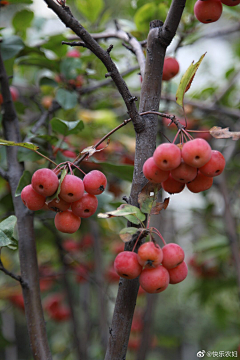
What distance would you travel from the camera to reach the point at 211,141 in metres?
1.61

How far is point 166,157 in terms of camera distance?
0.44m

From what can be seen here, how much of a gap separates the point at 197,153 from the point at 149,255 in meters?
0.16

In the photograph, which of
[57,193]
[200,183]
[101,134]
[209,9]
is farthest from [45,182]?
[101,134]

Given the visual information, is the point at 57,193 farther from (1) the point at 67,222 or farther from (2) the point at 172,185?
(2) the point at 172,185

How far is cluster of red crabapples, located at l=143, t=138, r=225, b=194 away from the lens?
0.44m

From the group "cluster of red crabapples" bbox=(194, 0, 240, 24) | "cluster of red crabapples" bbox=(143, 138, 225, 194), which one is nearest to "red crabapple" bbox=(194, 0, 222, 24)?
"cluster of red crabapples" bbox=(194, 0, 240, 24)

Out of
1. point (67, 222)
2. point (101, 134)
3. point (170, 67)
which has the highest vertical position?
point (101, 134)

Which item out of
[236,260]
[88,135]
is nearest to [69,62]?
[88,135]

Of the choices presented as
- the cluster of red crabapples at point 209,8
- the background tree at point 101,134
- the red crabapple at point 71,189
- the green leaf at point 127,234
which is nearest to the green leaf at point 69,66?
the background tree at point 101,134

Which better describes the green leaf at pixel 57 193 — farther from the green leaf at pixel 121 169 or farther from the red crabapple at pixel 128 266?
the green leaf at pixel 121 169

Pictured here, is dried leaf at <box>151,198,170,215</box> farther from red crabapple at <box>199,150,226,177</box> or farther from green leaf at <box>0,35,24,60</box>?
green leaf at <box>0,35,24,60</box>

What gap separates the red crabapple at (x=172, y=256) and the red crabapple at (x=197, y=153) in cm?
14

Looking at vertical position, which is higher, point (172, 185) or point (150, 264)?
point (172, 185)

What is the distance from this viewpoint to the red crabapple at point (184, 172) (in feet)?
1.54
